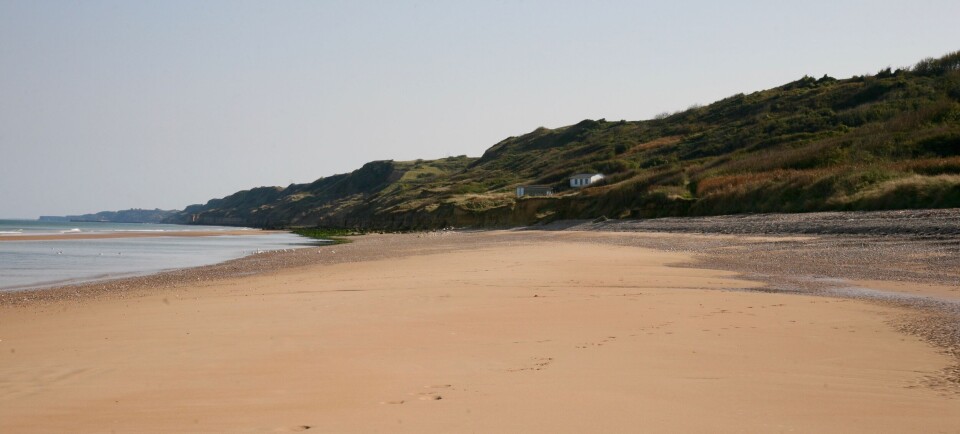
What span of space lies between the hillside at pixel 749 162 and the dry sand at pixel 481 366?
23.4 m

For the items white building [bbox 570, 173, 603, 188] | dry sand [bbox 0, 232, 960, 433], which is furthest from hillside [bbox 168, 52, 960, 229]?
dry sand [bbox 0, 232, 960, 433]

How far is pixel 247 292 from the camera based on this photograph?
43.6 feet

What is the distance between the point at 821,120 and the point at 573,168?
27.0 m

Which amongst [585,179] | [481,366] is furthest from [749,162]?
[481,366]

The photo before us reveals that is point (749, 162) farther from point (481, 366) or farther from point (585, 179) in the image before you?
point (481, 366)

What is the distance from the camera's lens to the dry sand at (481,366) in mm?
4422

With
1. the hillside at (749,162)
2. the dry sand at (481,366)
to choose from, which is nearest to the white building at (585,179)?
the hillside at (749,162)

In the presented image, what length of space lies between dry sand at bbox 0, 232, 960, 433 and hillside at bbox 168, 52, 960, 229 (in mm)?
23352

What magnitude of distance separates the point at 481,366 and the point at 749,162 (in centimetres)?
4895

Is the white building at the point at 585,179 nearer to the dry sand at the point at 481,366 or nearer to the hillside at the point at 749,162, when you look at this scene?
the hillside at the point at 749,162

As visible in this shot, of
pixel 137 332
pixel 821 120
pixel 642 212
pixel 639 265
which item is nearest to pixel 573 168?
pixel 821 120

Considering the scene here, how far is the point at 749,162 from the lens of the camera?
50.8 meters

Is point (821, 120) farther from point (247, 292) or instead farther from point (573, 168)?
point (247, 292)

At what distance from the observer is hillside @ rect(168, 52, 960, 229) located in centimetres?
3453
